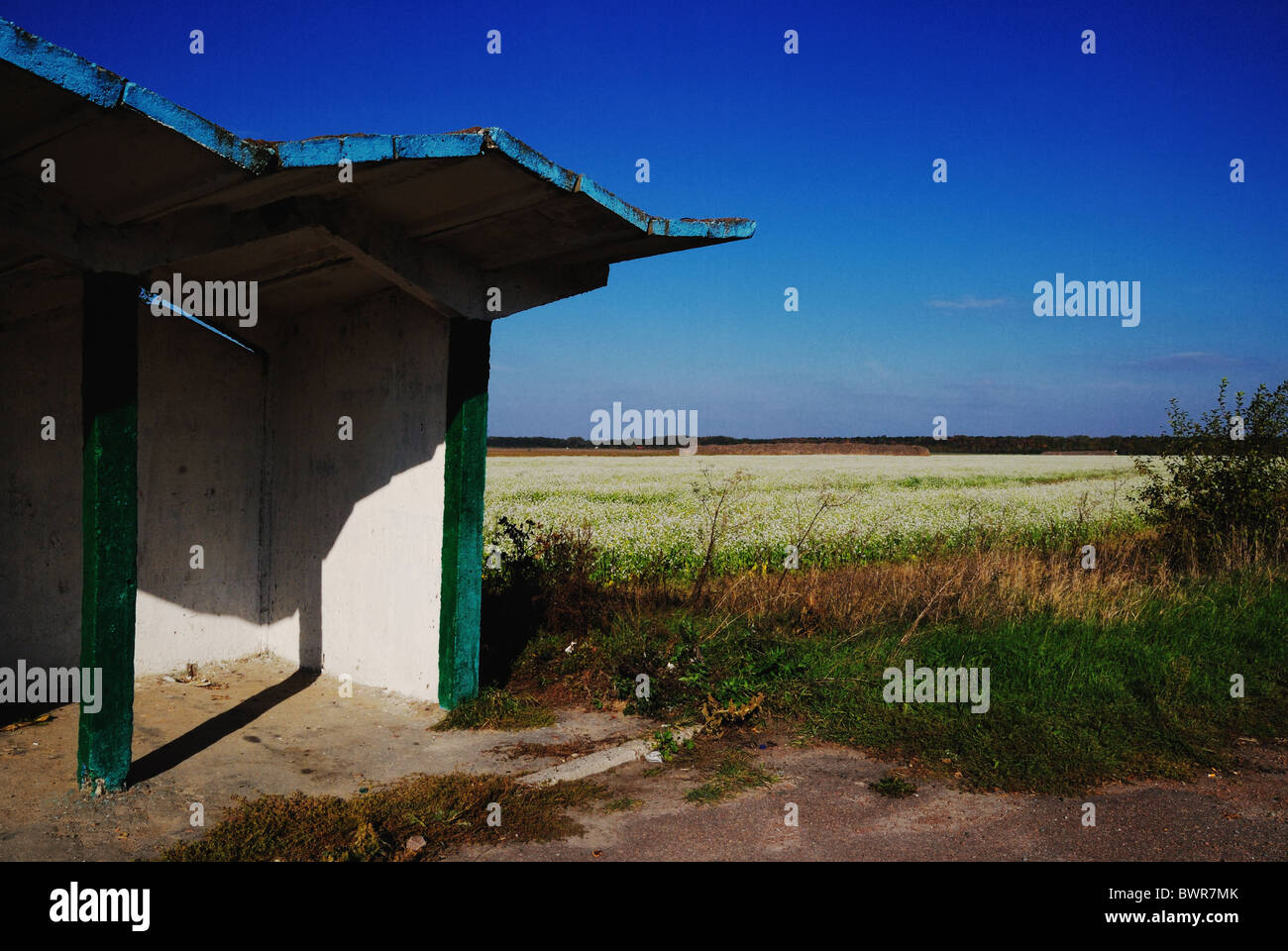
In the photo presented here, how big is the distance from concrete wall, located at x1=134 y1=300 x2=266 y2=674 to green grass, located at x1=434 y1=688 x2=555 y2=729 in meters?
2.65

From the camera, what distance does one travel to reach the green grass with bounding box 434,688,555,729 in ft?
20.0

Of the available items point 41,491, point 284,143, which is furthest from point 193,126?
point 41,491

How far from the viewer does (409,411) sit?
6.72 m

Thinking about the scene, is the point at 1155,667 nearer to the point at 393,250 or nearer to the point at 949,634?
the point at 949,634

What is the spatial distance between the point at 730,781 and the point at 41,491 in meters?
5.60

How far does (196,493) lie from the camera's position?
740cm

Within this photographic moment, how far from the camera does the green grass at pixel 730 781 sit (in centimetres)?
491

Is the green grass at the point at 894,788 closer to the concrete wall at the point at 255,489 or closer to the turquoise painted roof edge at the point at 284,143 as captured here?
the concrete wall at the point at 255,489

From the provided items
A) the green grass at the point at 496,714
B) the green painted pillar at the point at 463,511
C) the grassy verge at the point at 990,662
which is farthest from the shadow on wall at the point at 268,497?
the grassy verge at the point at 990,662

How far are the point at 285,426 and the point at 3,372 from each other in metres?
2.04

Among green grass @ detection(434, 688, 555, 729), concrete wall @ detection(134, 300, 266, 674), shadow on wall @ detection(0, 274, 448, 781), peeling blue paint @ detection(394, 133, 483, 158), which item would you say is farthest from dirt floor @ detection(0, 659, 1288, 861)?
peeling blue paint @ detection(394, 133, 483, 158)

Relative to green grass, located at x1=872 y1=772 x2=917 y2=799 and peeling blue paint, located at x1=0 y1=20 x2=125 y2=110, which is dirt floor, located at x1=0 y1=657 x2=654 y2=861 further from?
peeling blue paint, located at x1=0 y1=20 x2=125 y2=110

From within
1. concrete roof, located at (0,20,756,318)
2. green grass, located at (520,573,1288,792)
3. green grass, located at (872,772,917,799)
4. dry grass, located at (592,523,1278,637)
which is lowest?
green grass, located at (872,772,917,799)
